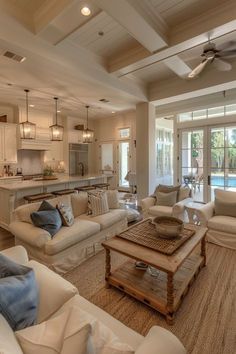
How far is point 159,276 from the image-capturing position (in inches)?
91.2

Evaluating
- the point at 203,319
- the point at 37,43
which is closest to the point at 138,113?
the point at 37,43

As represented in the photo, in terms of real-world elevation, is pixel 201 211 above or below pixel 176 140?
below

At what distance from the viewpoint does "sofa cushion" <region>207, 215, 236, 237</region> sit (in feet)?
10.4

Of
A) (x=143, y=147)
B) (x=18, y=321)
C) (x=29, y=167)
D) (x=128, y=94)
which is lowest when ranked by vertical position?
(x=18, y=321)

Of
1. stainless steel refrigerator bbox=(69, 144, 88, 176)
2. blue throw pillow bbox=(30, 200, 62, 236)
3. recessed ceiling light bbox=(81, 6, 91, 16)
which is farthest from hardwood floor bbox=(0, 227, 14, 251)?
stainless steel refrigerator bbox=(69, 144, 88, 176)

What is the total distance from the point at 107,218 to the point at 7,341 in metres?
2.60

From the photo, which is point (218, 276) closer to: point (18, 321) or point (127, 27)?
point (18, 321)

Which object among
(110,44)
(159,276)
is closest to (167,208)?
(159,276)

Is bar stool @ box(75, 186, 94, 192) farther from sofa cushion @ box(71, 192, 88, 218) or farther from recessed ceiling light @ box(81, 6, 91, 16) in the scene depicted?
recessed ceiling light @ box(81, 6, 91, 16)

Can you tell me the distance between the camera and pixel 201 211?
347 centimetres

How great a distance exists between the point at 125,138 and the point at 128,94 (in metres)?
3.08

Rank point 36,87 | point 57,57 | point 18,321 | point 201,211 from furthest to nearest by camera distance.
→ point 36,87 < point 201,211 < point 57,57 < point 18,321

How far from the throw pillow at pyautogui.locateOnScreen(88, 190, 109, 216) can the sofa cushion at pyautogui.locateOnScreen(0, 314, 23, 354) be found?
2.54 m

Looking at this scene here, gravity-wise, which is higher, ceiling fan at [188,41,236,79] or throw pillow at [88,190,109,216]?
ceiling fan at [188,41,236,79]
